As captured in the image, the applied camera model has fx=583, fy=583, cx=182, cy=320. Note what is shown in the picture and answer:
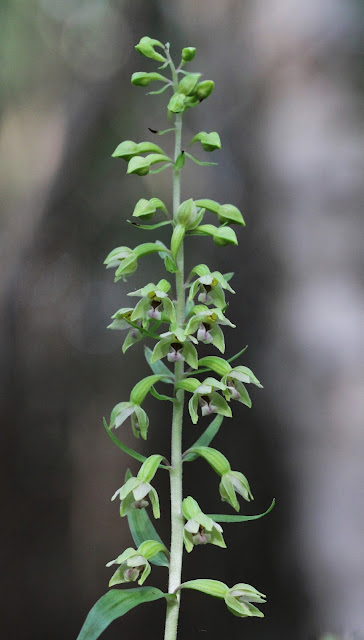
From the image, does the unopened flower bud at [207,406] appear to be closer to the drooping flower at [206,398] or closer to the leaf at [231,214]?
the drooping flower at [206,398]

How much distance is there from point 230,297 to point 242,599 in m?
1.05

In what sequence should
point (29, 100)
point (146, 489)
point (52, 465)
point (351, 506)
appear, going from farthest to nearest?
point (29, 100)
point (52, 465)
point (351, 506)
point (146, 489)

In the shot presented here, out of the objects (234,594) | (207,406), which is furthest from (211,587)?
(207,406)

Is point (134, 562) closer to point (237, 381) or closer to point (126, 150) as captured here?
point (237, 381)

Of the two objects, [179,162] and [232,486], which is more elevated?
[179,162]

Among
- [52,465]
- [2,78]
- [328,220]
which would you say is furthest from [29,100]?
[52,465]

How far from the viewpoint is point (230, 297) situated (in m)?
1.87

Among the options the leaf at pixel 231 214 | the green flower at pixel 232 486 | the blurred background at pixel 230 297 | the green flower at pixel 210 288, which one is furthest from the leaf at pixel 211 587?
the blurred background at pixel 230 297

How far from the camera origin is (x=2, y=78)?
2057 mm

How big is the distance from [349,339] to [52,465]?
1.04 metres

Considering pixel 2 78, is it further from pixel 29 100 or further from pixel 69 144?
pixel 69 144

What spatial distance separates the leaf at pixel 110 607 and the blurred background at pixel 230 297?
0.91 metres

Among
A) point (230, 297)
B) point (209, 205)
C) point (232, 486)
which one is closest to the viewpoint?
point (232, 486)

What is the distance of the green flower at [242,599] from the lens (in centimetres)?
94
